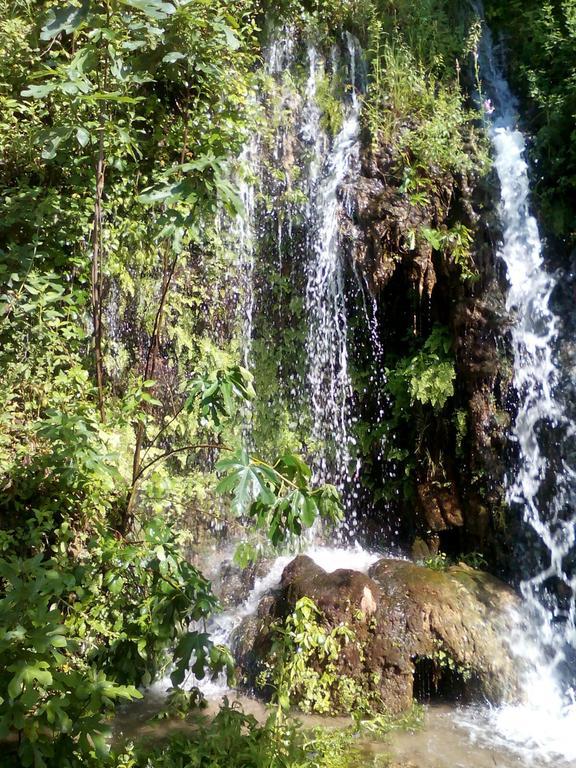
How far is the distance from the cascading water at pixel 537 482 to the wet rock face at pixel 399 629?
30 cm

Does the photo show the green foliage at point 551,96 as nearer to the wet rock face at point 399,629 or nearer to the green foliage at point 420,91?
the green foliage at point 420,91

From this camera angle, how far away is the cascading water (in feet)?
14.8

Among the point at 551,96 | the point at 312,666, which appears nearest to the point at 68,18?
the point at 312,666

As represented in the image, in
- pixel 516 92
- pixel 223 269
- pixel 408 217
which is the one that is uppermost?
pixel 516 92

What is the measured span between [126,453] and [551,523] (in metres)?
3.79

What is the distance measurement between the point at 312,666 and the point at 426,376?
9.57 feet

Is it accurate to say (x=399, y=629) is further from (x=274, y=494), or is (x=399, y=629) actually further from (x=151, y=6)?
(x=151, y=6)

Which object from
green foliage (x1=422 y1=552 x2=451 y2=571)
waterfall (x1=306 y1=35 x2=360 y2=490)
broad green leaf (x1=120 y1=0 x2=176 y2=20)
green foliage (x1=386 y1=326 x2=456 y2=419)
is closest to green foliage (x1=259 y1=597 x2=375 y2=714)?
green foliage (x1=422 y1=552 x2=451 y2=571)

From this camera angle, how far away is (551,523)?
18.7 feet

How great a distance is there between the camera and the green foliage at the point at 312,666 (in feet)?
14.1

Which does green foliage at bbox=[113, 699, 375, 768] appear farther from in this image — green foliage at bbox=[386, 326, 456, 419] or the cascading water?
green foliage at bbox=[386, 326, 456, 419]

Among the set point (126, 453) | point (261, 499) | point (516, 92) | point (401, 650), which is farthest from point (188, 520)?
point (516, 92)

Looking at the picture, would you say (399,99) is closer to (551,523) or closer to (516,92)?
(516,92)

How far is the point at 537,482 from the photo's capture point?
5844mm
